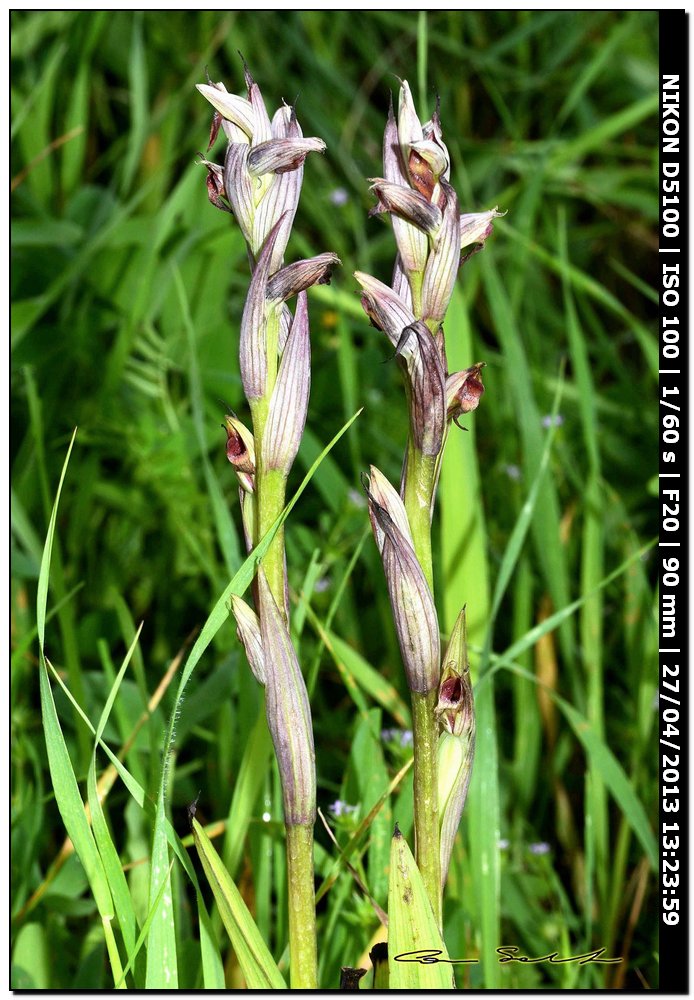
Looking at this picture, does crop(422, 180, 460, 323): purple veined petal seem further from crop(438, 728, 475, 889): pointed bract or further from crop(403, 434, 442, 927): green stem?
crop(438, 728, 475, 889): pointed bract

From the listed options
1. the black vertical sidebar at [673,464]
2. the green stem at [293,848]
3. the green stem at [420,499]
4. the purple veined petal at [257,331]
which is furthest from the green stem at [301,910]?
the black vertical sidebar at [673,464]

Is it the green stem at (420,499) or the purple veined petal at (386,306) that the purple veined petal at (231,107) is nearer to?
the purple veined petal at (386,306)

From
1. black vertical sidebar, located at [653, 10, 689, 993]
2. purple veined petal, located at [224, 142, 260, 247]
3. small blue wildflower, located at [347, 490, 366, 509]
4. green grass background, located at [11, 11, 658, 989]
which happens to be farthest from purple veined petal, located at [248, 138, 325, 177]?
small blue wildflower, located at [347, 490, 366, 509]

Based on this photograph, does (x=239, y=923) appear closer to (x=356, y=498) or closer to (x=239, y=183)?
(x=239, y=183)

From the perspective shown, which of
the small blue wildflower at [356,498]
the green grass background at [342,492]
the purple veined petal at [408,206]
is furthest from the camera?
the small blue wildflower at [356,498]

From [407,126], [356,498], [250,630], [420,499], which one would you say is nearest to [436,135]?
[407,126]

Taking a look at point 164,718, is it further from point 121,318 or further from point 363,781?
point 121,318
